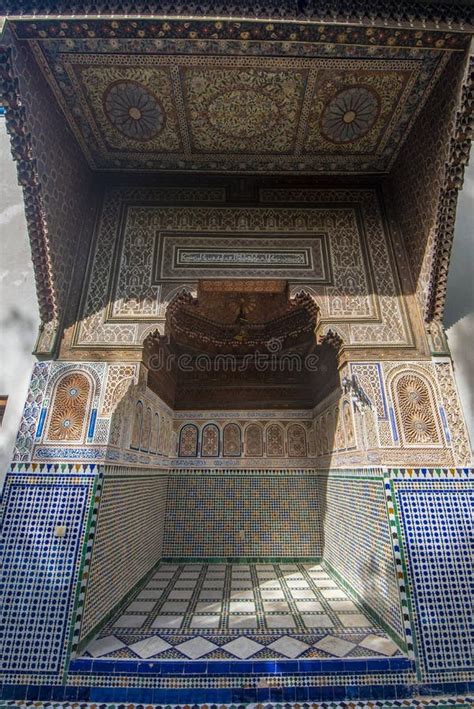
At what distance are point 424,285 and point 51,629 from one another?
434 cm

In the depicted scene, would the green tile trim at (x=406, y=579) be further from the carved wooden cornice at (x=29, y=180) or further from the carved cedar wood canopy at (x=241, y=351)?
the carved wooden cornice at (x=29, y=180)

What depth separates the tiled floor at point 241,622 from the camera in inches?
105

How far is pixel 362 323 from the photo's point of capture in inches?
140

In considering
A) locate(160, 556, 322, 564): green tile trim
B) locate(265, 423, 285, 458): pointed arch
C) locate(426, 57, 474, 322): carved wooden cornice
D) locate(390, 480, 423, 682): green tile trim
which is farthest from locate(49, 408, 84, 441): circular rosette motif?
locate(426, 57, 474, 322): carved wooden cornice

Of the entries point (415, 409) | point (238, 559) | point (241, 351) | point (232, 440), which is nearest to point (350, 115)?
point (415, 409)

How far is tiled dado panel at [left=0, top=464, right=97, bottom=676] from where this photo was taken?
101 inches

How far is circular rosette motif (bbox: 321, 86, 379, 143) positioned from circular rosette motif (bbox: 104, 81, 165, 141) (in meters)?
1.58

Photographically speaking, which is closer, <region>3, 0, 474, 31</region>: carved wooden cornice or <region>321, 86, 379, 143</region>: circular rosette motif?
<region>3, 0, 474, 31</region>: carved wooden cornice

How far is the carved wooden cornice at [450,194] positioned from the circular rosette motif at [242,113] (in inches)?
60.0

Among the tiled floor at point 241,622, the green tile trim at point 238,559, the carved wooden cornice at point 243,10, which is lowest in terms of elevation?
the tiled floor at point 241,622

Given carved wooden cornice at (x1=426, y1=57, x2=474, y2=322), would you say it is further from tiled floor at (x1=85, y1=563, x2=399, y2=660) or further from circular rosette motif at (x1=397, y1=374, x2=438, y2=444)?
tiled floor at (x1=85, y1=563, x2=399, y2=660)

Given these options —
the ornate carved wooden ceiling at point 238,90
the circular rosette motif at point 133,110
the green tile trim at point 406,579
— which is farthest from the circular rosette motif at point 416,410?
the circular rosette motif at point 133,110

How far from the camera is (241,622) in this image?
313cm

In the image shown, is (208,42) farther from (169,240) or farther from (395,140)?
(395,140)
